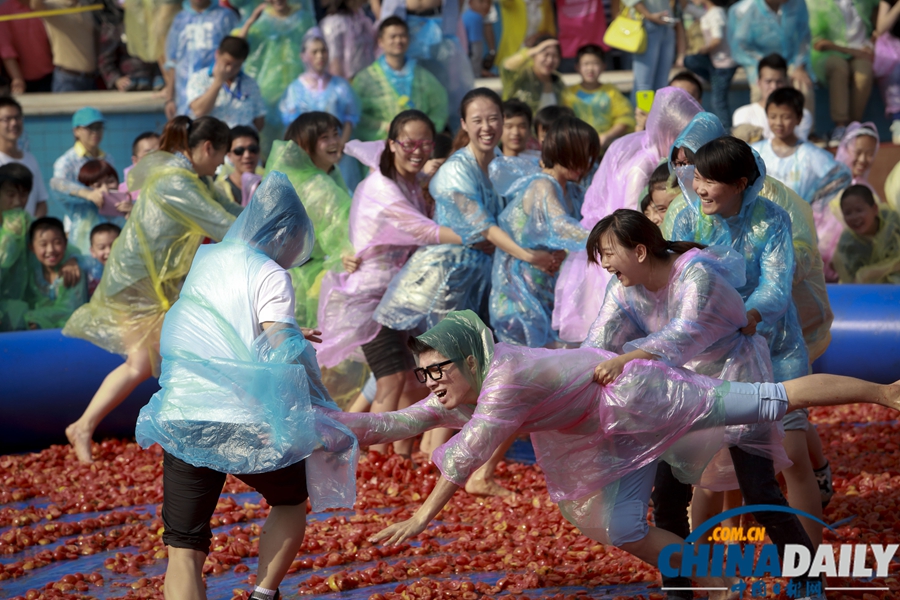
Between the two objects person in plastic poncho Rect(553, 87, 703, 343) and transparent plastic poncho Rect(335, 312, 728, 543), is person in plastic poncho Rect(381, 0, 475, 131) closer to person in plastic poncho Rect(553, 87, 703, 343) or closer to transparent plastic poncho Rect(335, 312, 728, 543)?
person in plastic poncho Rect(553, 87, 703, 343)

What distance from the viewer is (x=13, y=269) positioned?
294 inches

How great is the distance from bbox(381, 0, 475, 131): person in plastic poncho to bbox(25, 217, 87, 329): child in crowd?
2.98 m

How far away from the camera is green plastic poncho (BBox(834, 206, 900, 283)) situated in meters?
7.55

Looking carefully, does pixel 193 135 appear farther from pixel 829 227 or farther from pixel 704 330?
pixel 829 227

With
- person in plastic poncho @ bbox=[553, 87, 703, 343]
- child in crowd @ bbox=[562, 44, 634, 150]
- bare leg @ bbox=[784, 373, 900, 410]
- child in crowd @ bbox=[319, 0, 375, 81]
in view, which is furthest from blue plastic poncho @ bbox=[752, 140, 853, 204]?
bare leg @ bbox=[784, 373, 900, 410]

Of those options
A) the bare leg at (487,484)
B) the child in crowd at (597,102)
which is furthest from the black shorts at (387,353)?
the child in crowd at (597,102)

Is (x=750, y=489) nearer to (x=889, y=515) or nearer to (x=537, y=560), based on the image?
(x=537, y=560)

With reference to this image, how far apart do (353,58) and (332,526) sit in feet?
16.2

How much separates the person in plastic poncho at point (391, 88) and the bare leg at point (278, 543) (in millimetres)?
5248

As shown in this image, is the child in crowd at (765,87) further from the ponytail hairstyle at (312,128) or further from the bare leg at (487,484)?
the bare leg at (487,484)

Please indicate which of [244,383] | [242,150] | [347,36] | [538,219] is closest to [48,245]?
[242,150]

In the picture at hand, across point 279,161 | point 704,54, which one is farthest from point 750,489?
point 704,54

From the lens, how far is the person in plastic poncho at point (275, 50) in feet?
29.4

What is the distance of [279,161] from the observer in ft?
19.9
